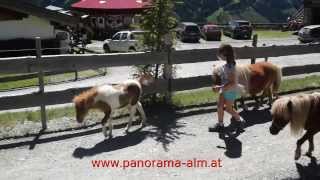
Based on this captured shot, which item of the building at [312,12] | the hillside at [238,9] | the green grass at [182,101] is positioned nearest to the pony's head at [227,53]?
the green grass at [182,101]

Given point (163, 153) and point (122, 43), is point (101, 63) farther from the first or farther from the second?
point (122, 43)

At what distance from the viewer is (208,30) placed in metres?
48.8

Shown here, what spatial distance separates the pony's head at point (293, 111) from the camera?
278 inches

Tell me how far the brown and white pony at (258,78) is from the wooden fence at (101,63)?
4.14ft

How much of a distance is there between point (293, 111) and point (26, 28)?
905 inches

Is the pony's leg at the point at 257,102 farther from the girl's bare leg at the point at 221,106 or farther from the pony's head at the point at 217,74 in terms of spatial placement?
the girl's bare leg at the point at 221,106

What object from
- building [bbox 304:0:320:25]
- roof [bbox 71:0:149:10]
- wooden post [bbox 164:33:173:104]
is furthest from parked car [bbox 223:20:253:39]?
wooden post [bbox 164:33:173:104]

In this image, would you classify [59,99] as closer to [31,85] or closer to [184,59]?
[184,59]

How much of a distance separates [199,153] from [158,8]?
4352 millimetres

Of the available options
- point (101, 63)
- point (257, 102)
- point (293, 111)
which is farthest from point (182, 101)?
point (293, 111)

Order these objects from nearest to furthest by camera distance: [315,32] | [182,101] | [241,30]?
1. [182,101]
2. [315,32]
3. [241,30]

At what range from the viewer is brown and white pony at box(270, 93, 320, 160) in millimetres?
7074

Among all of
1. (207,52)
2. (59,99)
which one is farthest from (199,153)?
(207,52)

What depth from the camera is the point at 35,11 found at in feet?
88.8
